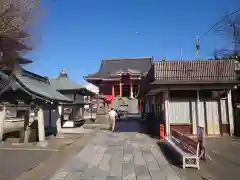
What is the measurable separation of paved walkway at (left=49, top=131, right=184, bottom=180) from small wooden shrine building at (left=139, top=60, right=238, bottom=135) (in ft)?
11.9

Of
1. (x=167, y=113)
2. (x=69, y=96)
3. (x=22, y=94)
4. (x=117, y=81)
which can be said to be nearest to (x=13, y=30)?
(x=22, y=94)

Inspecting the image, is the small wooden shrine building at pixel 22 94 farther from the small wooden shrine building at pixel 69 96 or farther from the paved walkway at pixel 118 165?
the small wooden shrine building at pixel 69 96

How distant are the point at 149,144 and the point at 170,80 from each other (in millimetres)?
4057

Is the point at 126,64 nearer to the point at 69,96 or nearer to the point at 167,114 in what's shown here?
the point at 69,96

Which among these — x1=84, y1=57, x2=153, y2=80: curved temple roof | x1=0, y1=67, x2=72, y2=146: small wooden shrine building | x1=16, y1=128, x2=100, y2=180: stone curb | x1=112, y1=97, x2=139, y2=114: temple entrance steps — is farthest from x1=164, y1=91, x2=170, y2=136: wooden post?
x1=84, y1=57, x2=153, y2=80: curved temple roof

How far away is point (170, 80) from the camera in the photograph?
14438mm

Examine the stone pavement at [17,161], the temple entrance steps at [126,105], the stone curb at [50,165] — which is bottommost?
the stone curb at [50,165]

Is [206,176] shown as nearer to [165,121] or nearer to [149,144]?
[149,144]

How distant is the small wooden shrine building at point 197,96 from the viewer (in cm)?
1441

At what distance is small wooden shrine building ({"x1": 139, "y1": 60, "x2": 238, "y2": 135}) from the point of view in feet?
47.3

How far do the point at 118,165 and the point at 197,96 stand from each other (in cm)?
804

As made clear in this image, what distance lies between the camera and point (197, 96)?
48.0 ft

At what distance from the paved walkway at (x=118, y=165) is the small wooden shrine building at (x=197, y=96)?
364 centimetres

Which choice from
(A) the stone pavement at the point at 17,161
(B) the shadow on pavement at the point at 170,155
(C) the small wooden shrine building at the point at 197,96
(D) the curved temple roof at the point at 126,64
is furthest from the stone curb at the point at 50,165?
(D) the curved temple roof at the point at 126,64
